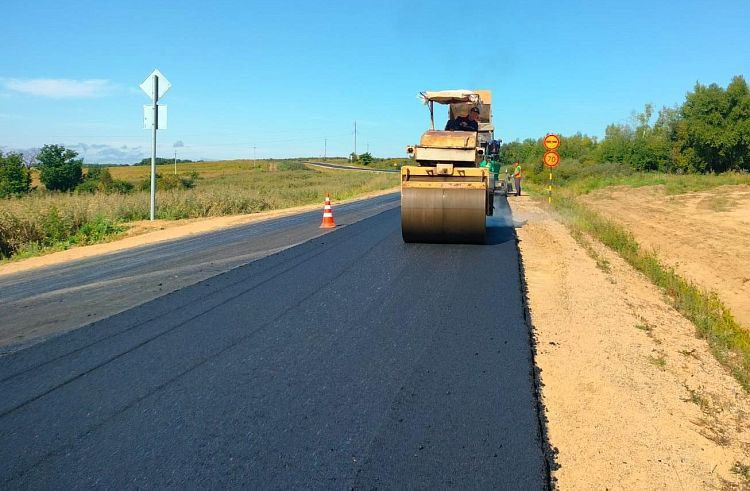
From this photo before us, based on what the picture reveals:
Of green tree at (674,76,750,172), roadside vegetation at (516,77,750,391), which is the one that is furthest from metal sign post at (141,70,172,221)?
green tree at (674,76,750,172)

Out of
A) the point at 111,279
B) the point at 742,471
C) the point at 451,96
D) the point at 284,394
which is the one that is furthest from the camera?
the point at 451,96

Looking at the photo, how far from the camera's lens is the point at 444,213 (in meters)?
11.3

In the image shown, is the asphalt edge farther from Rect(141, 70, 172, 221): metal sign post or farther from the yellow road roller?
Rect(141, 70, 172, 221): metal sign post

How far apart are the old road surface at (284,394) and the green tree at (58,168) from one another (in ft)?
152

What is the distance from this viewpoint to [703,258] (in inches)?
532

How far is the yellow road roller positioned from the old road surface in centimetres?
360

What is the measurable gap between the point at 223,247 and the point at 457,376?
8.47 metres

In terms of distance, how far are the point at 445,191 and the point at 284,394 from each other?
756cm

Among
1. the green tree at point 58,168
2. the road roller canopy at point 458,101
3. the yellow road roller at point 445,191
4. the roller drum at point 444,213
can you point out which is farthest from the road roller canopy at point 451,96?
the green tree at point 58,168

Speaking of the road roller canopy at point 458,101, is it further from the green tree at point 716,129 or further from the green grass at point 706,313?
the green tree at point 716,129

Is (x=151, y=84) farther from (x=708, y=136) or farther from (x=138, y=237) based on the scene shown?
(x=708, y=136)

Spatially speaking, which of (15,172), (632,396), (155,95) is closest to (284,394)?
(632,396)

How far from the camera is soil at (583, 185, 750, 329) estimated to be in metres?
11.2

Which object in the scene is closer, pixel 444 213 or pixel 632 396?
pixel 632 396
